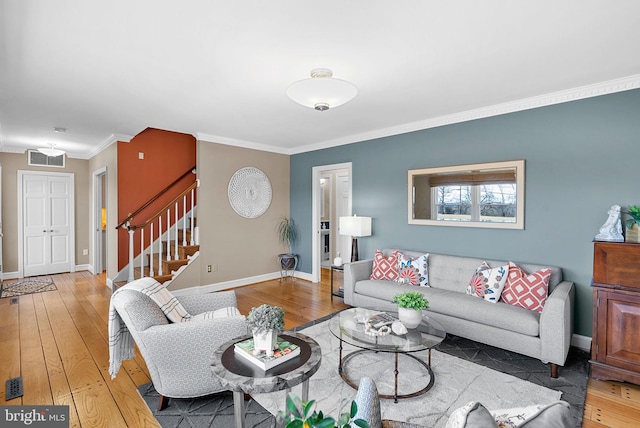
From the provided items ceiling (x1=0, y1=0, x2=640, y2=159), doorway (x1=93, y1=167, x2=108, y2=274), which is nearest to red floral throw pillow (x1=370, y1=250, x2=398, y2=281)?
ceiling (x1=0, y1=0, x2=640, y2=159)

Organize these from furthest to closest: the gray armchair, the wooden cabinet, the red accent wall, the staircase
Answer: the red accent wall → the staircase → the wooden cabinet → the gray armchair

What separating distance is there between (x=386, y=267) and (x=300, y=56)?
2.73 meters

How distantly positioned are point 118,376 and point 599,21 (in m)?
4.21

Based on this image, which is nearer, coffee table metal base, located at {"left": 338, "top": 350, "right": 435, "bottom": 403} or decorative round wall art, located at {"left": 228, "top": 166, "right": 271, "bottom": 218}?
coffee table metal base, located at {"left": 338, "top": 350, "right": 435, "bottom": 403}

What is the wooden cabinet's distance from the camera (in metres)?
2.44

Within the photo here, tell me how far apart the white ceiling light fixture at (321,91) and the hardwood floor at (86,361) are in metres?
2.45

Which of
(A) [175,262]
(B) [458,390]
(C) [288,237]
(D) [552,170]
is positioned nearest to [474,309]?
(B) [458,390]

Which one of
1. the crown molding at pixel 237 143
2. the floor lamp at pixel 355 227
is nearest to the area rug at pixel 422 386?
the floor lamp at pixel 355 227

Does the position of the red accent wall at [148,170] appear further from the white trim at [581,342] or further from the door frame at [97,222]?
the white trim at [581,342]

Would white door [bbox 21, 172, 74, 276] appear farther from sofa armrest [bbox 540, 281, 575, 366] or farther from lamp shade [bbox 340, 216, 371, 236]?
sofa armrest [bbox 540, 281, 575, 366]

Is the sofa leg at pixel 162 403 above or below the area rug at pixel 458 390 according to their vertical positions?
above

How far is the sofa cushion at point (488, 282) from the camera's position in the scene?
3168 millimetres

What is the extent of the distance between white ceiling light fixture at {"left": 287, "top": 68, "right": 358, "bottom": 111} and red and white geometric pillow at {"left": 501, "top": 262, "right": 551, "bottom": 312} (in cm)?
235

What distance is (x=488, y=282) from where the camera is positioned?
324cm
